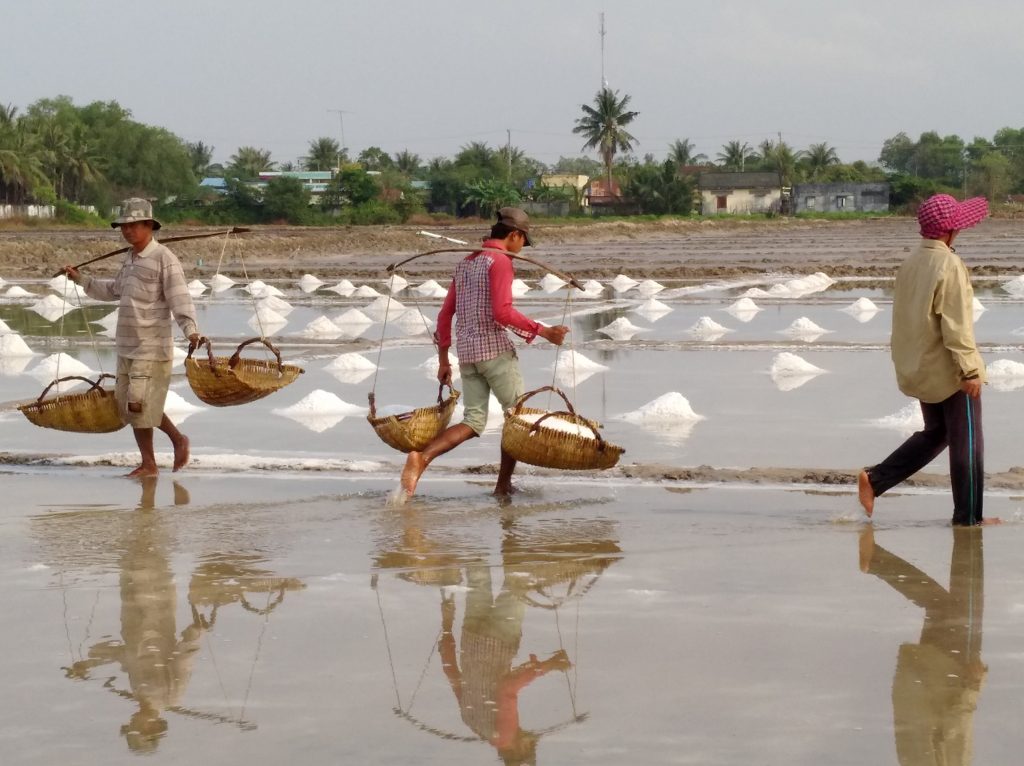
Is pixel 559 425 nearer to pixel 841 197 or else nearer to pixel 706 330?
pixel 706 330

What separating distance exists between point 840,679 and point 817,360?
812 cm

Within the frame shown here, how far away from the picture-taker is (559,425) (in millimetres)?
6195

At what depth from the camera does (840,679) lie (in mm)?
3766

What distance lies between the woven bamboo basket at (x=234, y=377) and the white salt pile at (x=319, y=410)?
1687mm

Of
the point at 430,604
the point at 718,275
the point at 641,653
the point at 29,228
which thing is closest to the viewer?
the point at 641,653

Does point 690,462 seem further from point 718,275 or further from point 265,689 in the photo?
point 718,275

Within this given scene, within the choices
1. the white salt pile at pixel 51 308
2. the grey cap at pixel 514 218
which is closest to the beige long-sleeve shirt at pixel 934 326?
the grey cap at pixel 514 218

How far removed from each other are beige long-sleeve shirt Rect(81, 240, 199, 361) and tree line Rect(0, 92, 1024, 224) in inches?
2113

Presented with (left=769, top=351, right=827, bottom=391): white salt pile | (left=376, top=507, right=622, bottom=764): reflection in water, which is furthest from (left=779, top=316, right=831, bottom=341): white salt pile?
(left=376, top=507, right=622, bottom=764): reflection in water

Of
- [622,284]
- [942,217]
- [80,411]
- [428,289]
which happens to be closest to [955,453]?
[942,217]

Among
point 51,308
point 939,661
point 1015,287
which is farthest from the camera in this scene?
point 1015,287

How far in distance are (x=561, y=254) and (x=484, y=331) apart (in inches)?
1161

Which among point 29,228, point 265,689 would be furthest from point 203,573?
point 29,228

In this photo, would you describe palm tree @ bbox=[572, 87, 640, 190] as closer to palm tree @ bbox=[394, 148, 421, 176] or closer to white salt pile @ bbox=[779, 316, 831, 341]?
palm tree @ bbox=[394, 148, 421, 176]
